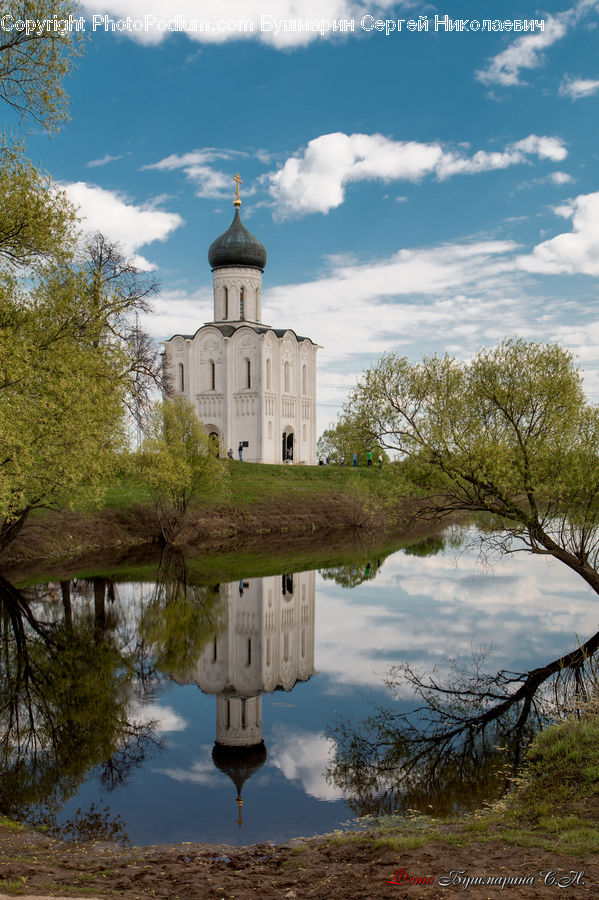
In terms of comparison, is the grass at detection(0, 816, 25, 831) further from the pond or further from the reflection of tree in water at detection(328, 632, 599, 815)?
the reflection of tree in water at detection(328, 632, 599, 815)

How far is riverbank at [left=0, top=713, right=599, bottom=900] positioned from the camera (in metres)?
4.61

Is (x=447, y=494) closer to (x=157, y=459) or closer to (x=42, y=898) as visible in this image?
(x=42, y=898)

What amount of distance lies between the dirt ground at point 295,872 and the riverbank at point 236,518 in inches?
540

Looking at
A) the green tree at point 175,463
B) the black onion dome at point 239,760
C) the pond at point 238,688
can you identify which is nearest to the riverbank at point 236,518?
the green tree at point 175,463

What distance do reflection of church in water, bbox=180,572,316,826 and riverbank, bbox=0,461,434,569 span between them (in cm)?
400

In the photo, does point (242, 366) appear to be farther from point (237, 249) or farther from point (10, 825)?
point (10, 825)

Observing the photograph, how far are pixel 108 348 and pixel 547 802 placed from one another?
1466 centimetres

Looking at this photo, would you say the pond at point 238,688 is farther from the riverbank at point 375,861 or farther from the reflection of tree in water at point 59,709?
the riverbank at point 375,861

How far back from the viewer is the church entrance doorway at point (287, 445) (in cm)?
4731

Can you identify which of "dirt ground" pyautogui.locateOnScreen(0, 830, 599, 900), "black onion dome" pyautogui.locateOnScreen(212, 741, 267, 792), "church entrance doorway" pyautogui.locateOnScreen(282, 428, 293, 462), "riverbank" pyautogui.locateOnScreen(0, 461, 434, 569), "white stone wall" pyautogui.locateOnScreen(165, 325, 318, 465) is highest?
"white stone wall" pyautogui.locateOnScreen(165, 325, 318, 465)

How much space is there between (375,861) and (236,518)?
26.8 metres

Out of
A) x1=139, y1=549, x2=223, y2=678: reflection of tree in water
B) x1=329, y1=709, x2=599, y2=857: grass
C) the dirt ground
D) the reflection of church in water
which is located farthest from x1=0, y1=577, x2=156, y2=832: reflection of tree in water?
x1=329, y1=709, x2=599, y2=857: grass

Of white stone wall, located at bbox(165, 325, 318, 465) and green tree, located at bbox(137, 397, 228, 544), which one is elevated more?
white stone wall, located at bbox(165, 325, 318, 465)

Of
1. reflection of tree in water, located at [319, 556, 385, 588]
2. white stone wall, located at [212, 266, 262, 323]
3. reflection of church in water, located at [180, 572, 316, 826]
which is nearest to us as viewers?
reflection of church in water, located at [180, 572, 316, 826]
